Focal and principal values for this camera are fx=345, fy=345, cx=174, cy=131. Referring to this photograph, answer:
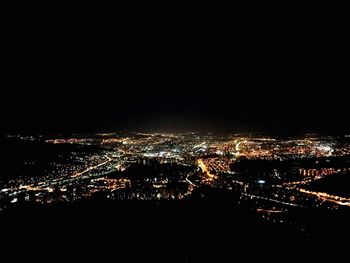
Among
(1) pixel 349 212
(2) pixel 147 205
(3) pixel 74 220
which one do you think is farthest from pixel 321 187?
(3) pixel 74 220

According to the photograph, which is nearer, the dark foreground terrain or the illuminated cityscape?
the dark foreground terrain

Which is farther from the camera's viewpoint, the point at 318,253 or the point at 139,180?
the point at 139,180

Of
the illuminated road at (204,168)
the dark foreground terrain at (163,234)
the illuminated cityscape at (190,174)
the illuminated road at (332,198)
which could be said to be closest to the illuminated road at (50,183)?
the illuminated cityscape at (190,174)

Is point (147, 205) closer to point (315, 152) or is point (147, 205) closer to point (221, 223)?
point (221, 223)

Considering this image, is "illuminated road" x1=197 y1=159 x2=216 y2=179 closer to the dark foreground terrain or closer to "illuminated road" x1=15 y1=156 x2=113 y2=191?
the dark foreground terrain

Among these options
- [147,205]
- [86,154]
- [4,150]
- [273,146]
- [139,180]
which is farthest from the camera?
[273,146]

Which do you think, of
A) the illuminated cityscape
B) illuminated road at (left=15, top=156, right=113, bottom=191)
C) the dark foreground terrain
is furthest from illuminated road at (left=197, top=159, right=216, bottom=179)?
illuminated road at (left=15, top=156, right=113, bottom=191)

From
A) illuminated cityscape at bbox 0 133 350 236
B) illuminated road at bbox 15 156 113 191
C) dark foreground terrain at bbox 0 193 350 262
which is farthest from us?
illuminated road at bbox 15 156 113 191

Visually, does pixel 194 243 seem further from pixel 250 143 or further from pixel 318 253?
pixel 250 143

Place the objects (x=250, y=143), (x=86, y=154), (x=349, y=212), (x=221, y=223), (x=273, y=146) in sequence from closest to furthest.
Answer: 1. (x=221, y=223)
2. (x=349, y=212)
3. (x=86, y=154)
4. (x=273, y=146)
5. (x=250, y=143)

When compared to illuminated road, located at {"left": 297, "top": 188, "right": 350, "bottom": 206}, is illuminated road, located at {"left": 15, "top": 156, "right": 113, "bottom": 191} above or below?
below

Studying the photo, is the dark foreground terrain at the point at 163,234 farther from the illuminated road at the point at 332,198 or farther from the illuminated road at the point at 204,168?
the illuminated road at the point at 204,168
